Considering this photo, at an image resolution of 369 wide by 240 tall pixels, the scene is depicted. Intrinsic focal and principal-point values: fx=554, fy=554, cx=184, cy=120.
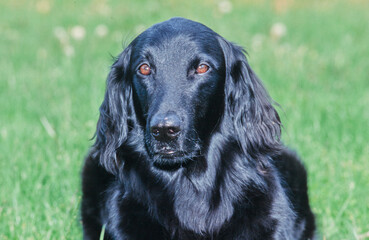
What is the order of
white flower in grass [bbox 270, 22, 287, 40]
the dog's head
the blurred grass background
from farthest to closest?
white flower in grass [bbox 270, 22, 287, 40], the blurred grass background, the dog's head

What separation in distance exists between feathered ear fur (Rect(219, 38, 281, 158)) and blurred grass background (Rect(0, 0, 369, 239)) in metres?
0.24

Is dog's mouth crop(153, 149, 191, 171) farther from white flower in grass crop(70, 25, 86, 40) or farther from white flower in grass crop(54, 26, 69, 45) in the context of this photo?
white flower in grass crop(54, 26, 69, 45)

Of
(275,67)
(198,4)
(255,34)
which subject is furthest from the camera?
(198,4)

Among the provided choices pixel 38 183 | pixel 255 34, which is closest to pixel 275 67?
pixel 255 34

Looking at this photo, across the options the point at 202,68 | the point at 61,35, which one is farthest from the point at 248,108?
the point at 61,35

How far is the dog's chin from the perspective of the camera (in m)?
3.00

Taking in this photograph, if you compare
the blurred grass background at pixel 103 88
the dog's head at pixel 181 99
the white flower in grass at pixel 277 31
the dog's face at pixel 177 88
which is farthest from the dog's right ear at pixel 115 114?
the white flower in grass at pixel 277 31

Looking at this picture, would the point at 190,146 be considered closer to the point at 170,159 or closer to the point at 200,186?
the point at 170,159

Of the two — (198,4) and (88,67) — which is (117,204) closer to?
(88,67)

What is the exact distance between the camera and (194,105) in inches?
118

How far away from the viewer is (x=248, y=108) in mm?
3309

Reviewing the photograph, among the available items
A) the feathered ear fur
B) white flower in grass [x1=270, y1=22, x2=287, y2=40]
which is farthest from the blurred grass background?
the feathered ear fur

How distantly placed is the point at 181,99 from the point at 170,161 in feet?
1.24

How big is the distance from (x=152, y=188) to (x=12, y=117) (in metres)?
3.10
